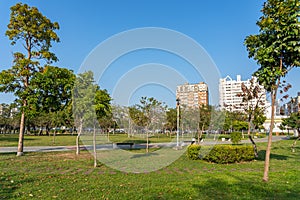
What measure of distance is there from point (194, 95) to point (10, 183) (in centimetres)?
2682

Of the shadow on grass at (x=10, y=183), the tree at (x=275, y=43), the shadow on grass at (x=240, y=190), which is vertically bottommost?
the shadow on grass at (x=10, y=183)

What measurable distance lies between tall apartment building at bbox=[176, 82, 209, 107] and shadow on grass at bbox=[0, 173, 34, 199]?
23.5 metres

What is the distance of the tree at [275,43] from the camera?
6.33 metres

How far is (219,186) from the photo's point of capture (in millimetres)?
6320

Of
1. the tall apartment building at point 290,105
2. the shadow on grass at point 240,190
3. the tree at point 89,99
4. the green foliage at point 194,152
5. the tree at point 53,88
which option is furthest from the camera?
the tall apartment building at point 290,105

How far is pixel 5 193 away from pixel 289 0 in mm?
9414

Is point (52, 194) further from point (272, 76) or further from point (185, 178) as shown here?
point (272, 76)

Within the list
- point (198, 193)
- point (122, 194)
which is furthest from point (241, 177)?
point (122, 194)

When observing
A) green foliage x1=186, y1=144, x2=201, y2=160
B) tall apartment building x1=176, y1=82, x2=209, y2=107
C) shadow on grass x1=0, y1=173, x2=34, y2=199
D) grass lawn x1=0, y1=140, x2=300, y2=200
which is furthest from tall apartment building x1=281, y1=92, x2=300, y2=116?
shadow on grass x1=0, y1=173, x2=34, y2=199

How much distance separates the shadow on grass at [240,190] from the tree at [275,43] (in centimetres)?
94

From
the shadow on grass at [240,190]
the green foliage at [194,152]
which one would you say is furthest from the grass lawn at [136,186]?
the green foliage at [194,152]

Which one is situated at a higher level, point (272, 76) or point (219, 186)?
point (272, 76)

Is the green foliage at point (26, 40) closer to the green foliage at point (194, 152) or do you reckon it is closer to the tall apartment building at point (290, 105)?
the green foliage at point (194, 152)

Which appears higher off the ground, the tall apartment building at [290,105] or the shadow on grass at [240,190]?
the tall apartment building at [290,105]
